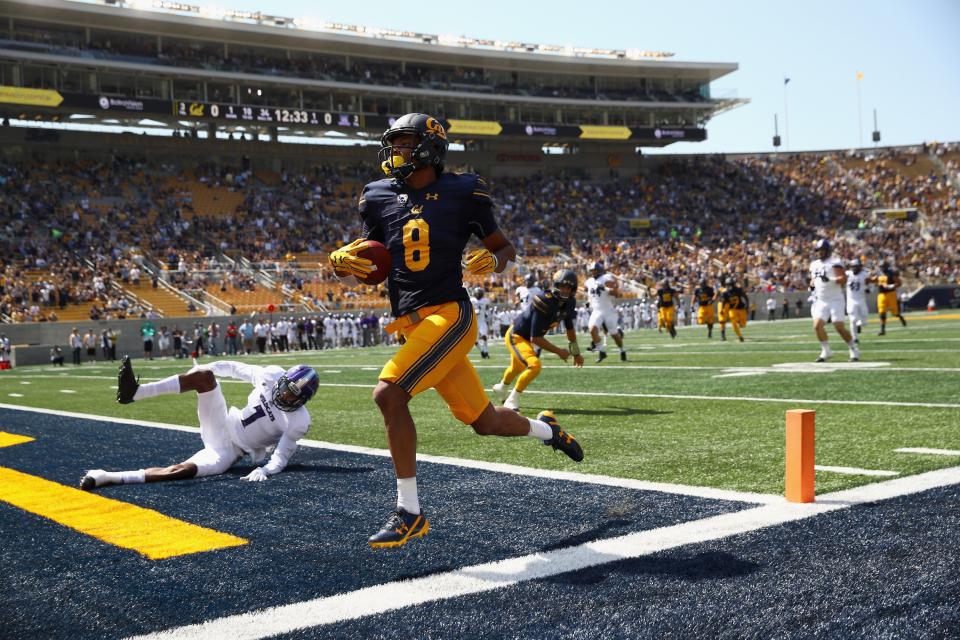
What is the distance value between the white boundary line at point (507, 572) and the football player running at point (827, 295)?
9.03 meters

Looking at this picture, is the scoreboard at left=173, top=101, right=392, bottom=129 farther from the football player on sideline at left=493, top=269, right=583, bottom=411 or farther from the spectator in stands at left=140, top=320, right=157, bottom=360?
the football player on sideline at left=493, top=269, right=583, bottom=411

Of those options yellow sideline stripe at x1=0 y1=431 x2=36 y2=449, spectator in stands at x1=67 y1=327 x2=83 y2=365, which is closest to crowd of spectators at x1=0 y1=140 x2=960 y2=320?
spectator in stands at x1=67 y1=327 x2=83 y2=365

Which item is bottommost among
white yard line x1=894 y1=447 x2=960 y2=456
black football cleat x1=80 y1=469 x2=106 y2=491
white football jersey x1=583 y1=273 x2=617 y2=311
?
white yard line x1=894 y1=447 x2=960 y2=456

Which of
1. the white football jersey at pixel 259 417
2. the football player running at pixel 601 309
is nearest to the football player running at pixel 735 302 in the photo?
the football player running at pixel 601 309

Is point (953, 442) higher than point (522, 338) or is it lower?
lower

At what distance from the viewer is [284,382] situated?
5.90 meters

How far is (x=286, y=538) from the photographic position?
13.7 feet

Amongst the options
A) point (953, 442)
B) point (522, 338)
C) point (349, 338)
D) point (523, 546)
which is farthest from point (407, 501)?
point (349, 338)

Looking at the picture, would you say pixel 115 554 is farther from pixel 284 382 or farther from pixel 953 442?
pixel 953 442

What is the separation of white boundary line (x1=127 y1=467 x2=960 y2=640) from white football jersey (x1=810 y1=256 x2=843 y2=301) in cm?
909

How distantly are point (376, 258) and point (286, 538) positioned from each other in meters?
1.39

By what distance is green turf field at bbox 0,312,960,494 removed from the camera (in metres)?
5.66

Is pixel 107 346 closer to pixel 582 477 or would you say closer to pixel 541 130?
pixel 582 477

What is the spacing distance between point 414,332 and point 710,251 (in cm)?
4262
